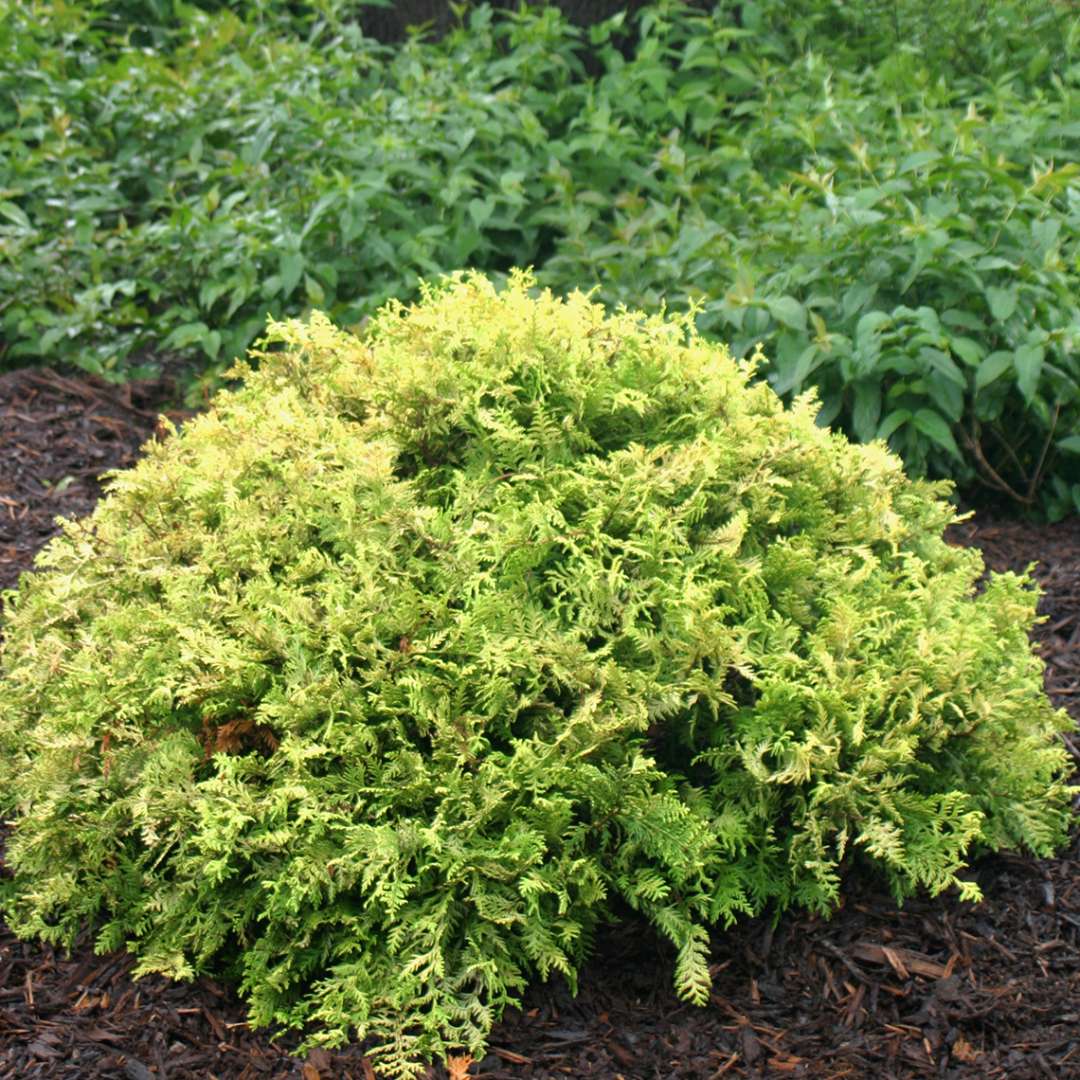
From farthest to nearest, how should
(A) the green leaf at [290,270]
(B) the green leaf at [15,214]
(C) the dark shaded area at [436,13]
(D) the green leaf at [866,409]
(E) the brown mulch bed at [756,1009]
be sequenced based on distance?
(C) the dark shaded area at [436,13]
(B) the green leaf at [15,214]
(A) the green leaf at [290,270]
(D) the green leaf at [866,409]
(E) the brown mulch bed at [756,1009]

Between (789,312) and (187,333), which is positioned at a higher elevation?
(789,312)

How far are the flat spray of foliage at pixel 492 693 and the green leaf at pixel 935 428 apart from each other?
1.12 meters

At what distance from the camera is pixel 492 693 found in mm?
2670

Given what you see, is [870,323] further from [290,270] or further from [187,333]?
[187,333]

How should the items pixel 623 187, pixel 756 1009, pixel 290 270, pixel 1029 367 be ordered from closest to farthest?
pixel 756 1009 < pixel 1029 367 < pixel 290 270 < pixel 623 187

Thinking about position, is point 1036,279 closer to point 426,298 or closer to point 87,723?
point 426,298

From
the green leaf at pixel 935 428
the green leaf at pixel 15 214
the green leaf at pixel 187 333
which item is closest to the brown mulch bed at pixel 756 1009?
the green leaf at pixel 935 428

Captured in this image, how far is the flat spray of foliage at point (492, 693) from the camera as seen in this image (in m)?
2.59

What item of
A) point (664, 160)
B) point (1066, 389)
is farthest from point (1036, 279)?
point (664, 160)

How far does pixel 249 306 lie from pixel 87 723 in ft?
10.0

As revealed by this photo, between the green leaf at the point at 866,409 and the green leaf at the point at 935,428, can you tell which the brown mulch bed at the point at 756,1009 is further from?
the green leaf at the point at 866,409

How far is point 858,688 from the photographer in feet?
9.12

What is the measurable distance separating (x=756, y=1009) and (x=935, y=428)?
225 centimetres

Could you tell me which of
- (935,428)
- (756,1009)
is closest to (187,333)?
(935,428)
